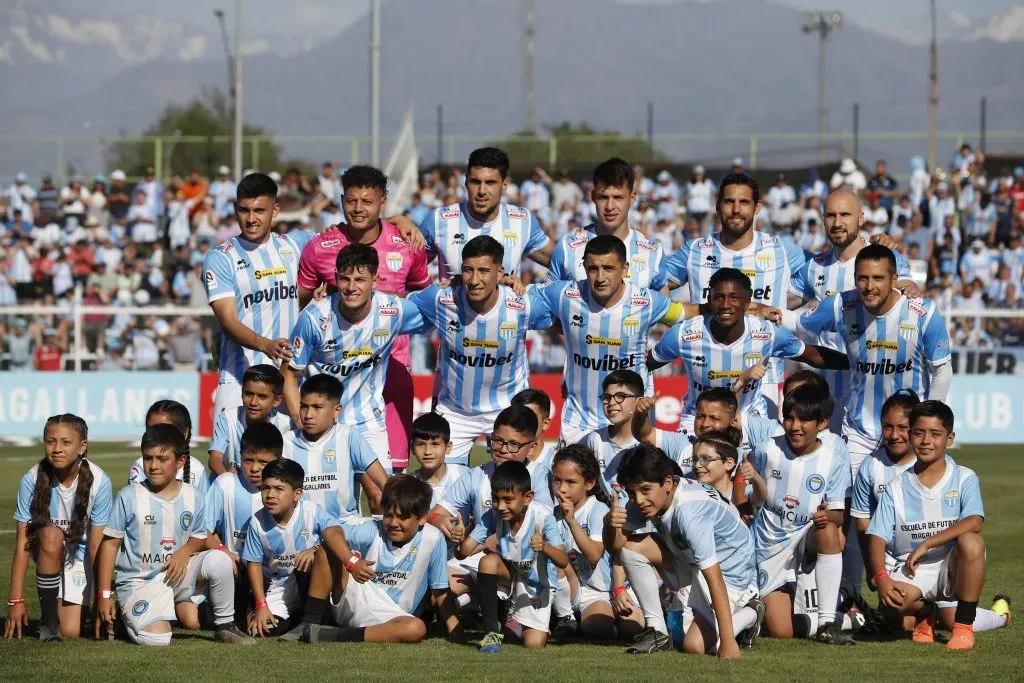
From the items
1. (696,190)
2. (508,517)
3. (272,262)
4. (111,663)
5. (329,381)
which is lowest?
(111,663)

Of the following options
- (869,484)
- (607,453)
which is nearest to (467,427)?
(607,453)

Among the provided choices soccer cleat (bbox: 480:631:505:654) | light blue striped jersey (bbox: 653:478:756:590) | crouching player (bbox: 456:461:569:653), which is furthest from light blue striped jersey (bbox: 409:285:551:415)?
soccer cleat (bbox: 480:631:505:654)

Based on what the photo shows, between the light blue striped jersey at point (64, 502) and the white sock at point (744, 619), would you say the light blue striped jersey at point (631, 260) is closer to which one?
the white sock at point (744, 619)

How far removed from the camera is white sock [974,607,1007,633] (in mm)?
8133

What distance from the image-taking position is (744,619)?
25.5 ft

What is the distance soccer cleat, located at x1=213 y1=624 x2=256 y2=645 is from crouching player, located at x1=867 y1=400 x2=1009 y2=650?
11.4 ft

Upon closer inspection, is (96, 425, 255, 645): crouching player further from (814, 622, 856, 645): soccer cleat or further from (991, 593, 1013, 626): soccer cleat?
(991, 593, 1013, 626): soccer cleat

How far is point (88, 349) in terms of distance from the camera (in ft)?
62.1

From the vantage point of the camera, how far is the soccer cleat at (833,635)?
7.87 m

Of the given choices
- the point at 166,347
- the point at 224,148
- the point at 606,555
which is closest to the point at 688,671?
the point at 606,555

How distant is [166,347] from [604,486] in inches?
453

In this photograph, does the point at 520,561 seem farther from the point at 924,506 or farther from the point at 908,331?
the point at 908,331

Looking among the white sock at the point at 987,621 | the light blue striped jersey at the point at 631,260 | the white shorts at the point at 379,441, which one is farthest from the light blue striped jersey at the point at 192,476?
the white sock at the point at 987,621

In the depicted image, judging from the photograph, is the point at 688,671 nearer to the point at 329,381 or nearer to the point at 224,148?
the point at 329,381
